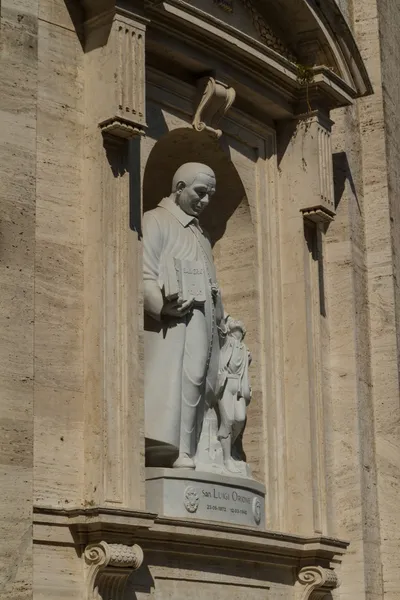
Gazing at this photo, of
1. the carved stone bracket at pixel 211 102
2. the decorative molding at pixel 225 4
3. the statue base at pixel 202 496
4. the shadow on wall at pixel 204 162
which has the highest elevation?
the decorative molding at pixel 225 4

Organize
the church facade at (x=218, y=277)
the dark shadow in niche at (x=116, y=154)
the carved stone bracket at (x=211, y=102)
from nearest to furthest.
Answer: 1. the church facade at (x=218, y=277)
2. the dark shadow in niche at (x=116, y=154)
3. the carved stone bracket at (x=211, y=102)

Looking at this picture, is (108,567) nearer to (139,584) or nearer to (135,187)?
(139,584)

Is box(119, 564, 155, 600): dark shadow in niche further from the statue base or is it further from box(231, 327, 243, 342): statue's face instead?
box(231, 327, 243, 342): statue's face

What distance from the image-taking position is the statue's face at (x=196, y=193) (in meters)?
11.7

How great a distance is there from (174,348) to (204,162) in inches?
77.2

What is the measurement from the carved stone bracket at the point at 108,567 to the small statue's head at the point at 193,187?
9.73ft

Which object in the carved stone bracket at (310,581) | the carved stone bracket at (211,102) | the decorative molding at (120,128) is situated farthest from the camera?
the carved stone bracket at (211,102)

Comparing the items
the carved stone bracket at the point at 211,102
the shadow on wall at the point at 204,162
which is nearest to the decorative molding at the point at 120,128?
the shadow on wall at the point at 204,162

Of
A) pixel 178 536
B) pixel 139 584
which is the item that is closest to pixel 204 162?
pixel 178 536

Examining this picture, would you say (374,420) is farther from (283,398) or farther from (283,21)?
(283,21)

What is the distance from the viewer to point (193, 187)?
11.7 metres

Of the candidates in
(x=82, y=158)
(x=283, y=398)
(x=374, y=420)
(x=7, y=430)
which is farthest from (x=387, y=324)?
(x=7, y=430)

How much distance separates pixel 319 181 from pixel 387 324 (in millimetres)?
1751

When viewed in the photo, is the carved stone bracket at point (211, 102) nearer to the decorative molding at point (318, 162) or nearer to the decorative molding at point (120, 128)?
the decorative molding at point (318, 162)
